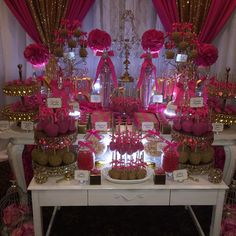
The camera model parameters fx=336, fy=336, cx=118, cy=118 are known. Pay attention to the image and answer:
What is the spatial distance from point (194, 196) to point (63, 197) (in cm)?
71

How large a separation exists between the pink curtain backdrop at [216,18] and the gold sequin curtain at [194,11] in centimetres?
5

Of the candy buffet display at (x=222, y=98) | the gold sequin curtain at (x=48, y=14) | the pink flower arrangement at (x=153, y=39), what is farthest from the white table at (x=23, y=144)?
the gold sequin curtain at (x=48, y=14)

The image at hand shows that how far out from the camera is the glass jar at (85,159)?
187 cm

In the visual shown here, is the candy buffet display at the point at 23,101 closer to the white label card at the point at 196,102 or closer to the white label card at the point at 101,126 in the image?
the white label card at the point at 101,126

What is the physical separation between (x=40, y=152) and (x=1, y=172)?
1.28 meters

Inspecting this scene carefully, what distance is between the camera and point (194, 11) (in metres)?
2.95

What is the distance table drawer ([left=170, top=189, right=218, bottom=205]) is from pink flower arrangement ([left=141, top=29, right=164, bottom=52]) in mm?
1243

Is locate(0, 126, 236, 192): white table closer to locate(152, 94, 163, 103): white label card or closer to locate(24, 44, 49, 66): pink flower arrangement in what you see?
locate(152, 94, 163, 103): white label card

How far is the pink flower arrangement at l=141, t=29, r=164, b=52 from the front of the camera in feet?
8.41

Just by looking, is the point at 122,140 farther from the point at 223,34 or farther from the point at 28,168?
the point at 223,34

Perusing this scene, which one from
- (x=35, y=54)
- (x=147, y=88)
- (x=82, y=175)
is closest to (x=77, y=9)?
(x=35, y=54)

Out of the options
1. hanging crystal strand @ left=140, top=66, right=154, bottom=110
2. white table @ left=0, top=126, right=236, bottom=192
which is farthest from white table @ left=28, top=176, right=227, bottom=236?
hanging crystal strand @ left=140, top=66, right=154, bottom=110

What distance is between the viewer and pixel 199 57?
8.54 feet

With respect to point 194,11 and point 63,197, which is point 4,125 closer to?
point 63,197
